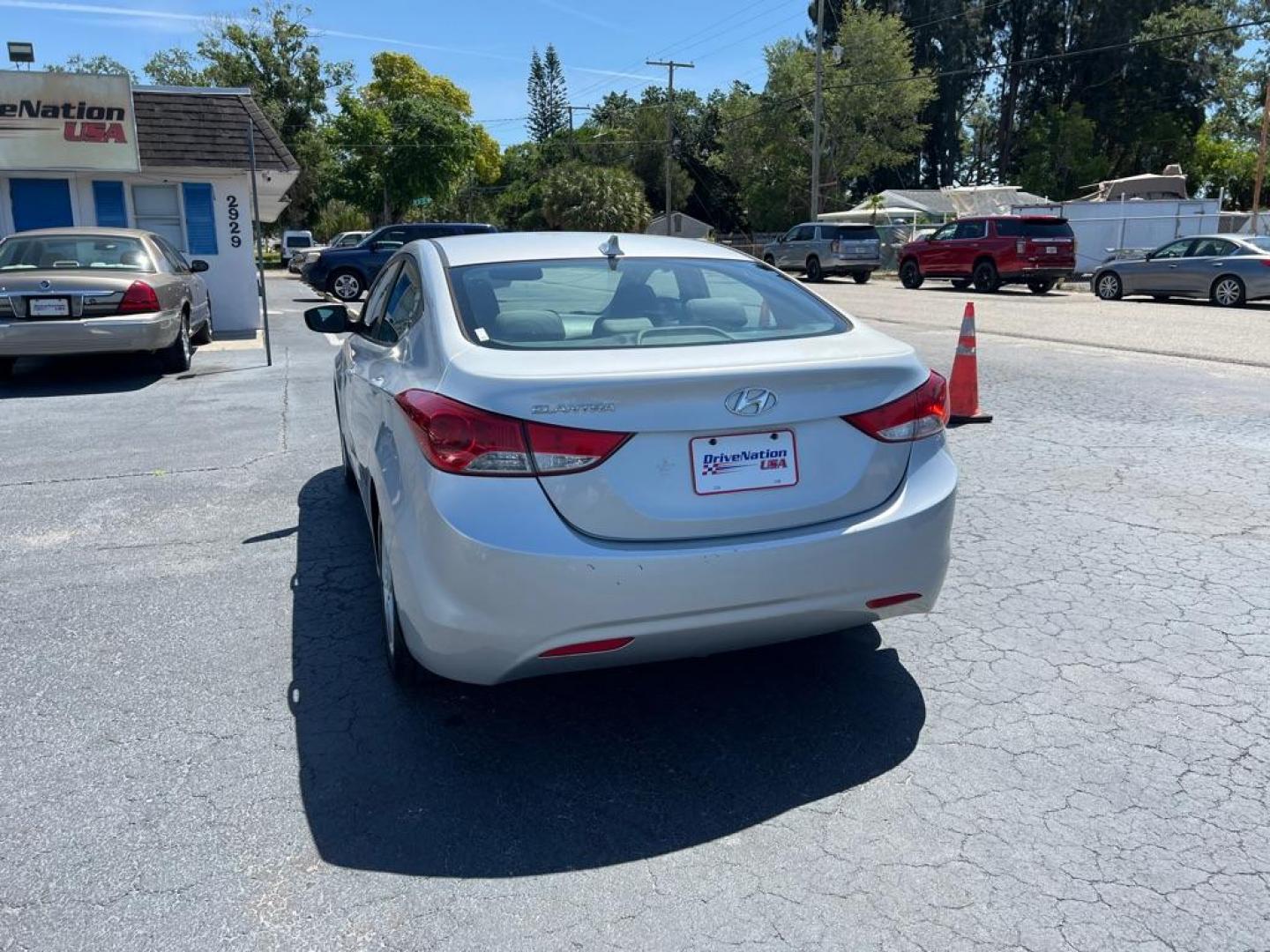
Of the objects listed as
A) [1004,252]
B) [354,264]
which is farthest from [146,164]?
[1004,252]

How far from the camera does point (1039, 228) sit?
922 inches

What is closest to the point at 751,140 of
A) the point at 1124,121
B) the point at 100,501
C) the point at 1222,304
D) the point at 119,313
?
the point at 1124,121

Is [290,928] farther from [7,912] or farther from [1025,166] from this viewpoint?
[1025,166]

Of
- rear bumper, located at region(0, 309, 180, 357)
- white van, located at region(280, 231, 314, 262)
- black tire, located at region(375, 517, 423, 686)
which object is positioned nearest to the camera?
black tire, located at region(375, 517, 423, 686)

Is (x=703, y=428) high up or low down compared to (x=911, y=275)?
down

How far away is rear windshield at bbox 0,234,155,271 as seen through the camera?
10625mm

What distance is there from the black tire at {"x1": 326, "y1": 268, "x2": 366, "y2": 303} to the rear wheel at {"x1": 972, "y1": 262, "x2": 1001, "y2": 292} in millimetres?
14395

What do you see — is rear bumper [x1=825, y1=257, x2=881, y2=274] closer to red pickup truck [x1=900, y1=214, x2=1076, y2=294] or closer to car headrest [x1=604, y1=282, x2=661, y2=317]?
red pickup truck [x1=900, y1=214, x2=1076, y2=294]

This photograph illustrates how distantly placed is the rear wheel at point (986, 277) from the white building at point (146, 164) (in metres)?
15.9

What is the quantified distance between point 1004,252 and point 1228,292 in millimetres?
5374

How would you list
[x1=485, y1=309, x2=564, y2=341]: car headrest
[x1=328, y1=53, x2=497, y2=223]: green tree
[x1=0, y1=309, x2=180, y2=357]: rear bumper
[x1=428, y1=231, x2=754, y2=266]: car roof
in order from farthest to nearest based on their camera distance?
[x1=328, y1=53, x2=497, y2=223]: green tree
[x1=0, y1=309, x2=180, y2=357]: rear bumper
[x1=428, y1=231, x2=754, y2=266]: car roof
[x1=485, y1=309, x2=564, y2=341]: car headrest

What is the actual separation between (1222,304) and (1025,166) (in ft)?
137

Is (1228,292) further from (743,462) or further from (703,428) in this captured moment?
(703,428)

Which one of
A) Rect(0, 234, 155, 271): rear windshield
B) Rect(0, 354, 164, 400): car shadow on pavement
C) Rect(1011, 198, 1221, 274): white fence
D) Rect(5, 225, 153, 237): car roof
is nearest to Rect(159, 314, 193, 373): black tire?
Rect(0, 354, 164, 400): car shadow on pavement
